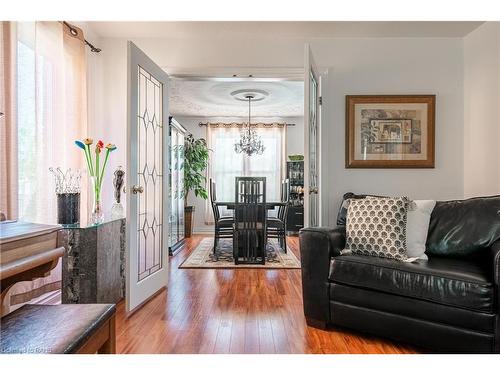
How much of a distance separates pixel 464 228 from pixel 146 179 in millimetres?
2491

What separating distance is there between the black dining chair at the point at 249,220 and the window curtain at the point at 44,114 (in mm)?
1814

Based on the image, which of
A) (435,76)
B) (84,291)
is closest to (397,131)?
(435,76)

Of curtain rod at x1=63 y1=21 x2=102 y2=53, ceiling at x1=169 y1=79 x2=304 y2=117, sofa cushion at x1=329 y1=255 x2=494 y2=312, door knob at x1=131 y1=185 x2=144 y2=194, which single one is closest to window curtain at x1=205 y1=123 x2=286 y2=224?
ceiling at x1=169 y1=79 x2=304 y2=117

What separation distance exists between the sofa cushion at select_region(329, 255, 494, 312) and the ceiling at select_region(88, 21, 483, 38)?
2212mm

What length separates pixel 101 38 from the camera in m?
3.23

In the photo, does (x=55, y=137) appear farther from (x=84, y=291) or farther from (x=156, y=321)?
(x=156, y=321)

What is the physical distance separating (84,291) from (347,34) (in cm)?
332

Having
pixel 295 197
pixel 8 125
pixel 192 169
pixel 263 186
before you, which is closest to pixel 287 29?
pixel 263 186

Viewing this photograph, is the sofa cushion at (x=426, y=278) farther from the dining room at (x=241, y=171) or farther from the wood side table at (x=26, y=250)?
the dining room at (x=241, y=171)

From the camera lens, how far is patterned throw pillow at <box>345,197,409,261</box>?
208 cm

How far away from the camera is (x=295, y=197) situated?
6562 millimetres

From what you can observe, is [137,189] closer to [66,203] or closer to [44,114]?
[66,203]

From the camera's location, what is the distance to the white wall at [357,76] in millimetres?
3229

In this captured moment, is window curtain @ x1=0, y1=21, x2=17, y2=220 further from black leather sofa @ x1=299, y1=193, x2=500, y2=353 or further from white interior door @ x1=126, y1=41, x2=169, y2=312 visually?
black leather sofa @ x1=299, y1=193, x2=500, y2=353
